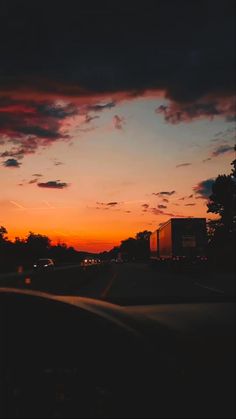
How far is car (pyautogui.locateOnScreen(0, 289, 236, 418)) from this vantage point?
4156 mm

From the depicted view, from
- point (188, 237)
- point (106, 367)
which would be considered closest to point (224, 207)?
point (188, 237)

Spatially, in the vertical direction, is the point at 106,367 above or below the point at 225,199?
below

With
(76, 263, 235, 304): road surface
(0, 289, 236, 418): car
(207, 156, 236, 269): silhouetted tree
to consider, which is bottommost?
(0, 289, 236, 418): car

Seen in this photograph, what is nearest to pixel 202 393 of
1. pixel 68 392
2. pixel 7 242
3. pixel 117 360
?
pixel 117 360

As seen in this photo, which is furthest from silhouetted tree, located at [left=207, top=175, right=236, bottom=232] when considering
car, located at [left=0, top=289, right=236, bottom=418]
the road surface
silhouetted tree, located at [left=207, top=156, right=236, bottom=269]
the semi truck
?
car, located at [left=0, top=289, right=236, bottom=418]

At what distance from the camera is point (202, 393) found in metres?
4.18

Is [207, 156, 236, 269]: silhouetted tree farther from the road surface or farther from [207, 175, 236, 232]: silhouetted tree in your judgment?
the road surface

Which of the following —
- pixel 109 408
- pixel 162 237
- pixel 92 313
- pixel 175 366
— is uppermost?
pixel 162 237

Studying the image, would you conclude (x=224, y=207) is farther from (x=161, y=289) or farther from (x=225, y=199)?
(x=161, y=289)

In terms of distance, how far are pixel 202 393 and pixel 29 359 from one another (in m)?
1.25

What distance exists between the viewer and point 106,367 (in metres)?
4.28

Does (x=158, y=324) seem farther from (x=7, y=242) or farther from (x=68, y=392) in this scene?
(x=7, y=242)

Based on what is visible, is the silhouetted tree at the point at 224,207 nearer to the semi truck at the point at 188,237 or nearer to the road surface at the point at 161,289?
the semi truck at the point at 188,237

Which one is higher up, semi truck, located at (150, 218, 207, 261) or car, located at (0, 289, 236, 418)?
semi truck, located at (150, 218, 207, 261)
